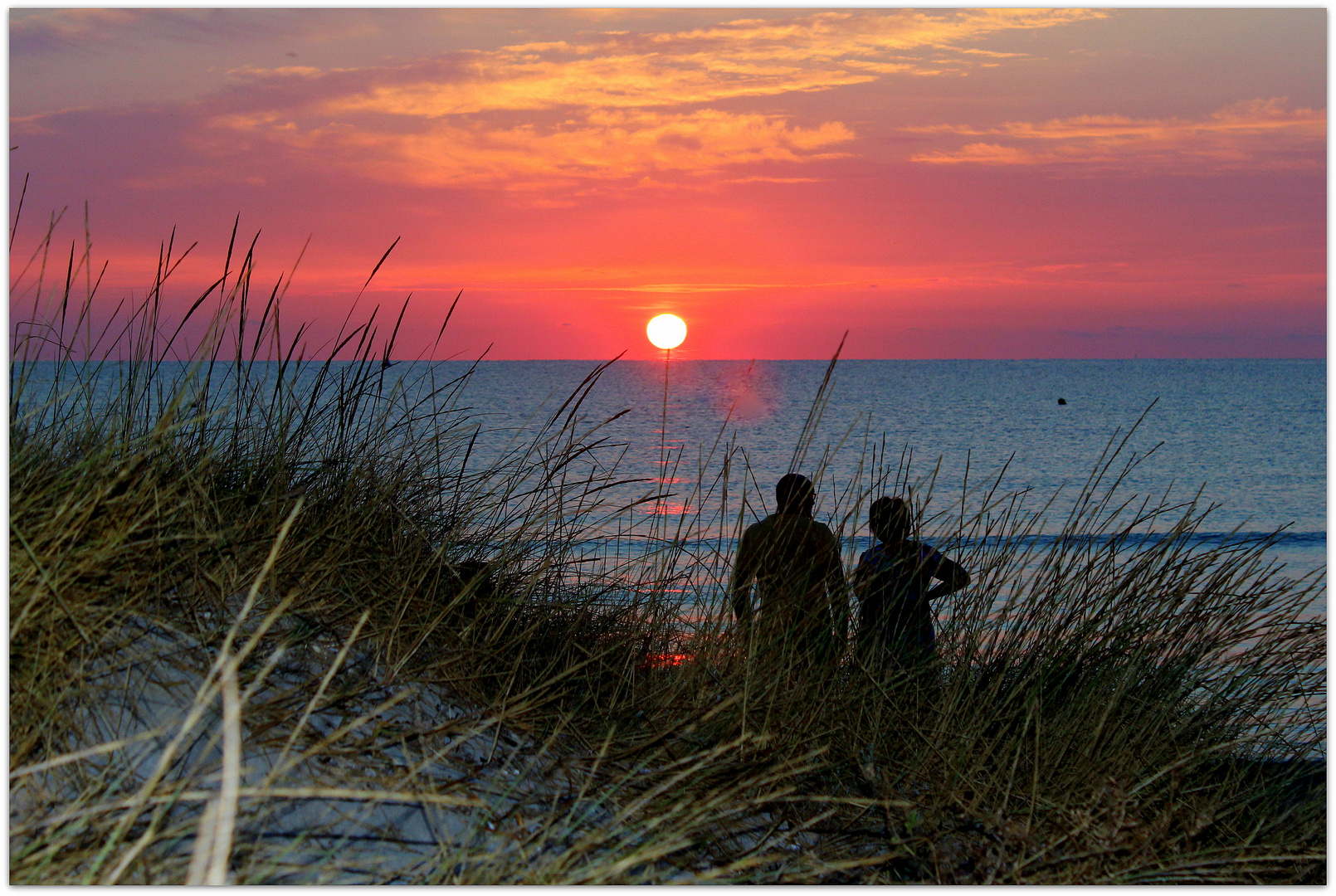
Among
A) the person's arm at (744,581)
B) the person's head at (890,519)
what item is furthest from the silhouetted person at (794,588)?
the person's head at (890,519)

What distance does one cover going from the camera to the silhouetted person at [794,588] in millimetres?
2611

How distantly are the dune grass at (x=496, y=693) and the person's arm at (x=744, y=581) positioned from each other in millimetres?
105

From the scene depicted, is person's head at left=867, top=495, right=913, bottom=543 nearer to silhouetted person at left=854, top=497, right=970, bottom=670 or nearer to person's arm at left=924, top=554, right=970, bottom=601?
silhouetted person at left=854, top=497, right=970, bottom=670

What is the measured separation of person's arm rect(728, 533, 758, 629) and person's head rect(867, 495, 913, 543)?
0.43 meters

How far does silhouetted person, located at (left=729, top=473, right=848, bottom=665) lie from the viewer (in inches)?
103

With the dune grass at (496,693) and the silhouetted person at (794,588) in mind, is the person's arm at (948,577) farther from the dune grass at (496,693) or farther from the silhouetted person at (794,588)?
the silhouetted person at (794,588)

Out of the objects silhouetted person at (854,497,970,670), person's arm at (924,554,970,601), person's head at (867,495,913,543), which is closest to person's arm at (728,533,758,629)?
silhouetted person at (854,497,970,670)

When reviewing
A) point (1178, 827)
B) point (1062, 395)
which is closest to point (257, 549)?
point (1178, 827)

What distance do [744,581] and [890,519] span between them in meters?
0.53

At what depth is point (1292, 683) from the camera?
3.10 metres

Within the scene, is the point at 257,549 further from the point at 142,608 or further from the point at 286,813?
the point at 286,813

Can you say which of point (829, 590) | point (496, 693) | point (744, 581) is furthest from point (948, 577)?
point (496, 693)

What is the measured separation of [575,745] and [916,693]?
0.99 meters

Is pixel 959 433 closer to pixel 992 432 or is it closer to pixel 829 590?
pixel 992 432
